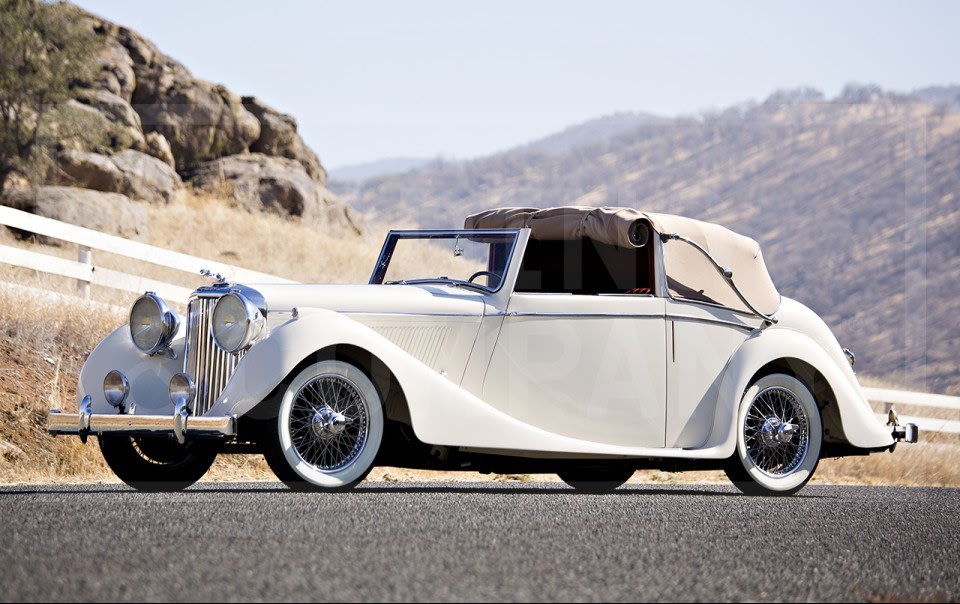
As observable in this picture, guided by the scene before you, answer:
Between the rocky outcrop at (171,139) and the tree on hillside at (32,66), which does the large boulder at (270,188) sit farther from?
the tree on hillside at (32,66)

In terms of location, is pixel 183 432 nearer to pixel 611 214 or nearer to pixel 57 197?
pixel 611 214

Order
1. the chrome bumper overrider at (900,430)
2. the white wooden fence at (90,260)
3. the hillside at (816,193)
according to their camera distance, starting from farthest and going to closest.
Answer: the hillside at (816,193), the white wooden fence at (90,260), the chrome bumper overrider at (900,430)

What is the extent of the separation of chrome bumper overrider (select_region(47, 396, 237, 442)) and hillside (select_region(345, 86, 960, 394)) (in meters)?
33.9

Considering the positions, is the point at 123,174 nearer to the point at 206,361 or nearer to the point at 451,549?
the point at 206,361

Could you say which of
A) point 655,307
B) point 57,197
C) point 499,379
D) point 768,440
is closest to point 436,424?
point 499,379

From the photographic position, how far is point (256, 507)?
561cm

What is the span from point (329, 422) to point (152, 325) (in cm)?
147

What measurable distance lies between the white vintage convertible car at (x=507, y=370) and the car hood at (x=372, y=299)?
0.04 feet

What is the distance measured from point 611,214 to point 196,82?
22725 mm

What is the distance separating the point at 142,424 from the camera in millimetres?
6199

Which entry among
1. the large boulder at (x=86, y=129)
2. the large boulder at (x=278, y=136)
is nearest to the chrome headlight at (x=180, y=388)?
the large boulder at (x=86, y=129)

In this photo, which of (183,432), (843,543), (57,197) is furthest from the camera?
(57,197)

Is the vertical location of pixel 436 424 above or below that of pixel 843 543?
above

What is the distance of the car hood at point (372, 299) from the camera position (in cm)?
679
